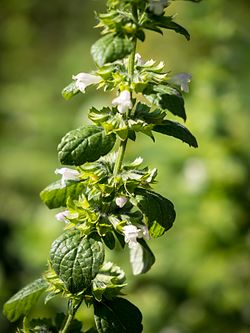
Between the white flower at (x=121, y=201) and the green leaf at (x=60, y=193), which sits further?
the green leaf at (x=60, y=193)

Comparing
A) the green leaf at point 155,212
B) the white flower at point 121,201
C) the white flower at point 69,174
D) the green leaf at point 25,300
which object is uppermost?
the white flower at point 69,174

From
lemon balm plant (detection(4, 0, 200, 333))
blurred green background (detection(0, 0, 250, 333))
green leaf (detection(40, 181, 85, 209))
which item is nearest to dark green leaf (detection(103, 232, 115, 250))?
lemon balm plant (detection(4, 0, 200, 333))

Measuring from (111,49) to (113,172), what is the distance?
0.25 m

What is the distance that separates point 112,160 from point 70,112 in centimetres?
392

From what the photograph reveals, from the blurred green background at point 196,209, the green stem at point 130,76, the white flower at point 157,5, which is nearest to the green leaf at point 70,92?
the green stem at point 130,76

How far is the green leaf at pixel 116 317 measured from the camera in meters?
1.28

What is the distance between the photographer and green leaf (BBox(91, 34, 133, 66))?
114 centimetres

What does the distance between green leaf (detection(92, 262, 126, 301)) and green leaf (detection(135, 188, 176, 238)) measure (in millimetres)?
141

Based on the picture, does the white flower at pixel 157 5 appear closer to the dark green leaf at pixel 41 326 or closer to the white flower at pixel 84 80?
the white flower at pixel 84 80

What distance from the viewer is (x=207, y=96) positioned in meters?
3.62

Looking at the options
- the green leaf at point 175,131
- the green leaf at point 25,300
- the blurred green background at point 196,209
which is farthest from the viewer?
the blurred green background at point 196,209

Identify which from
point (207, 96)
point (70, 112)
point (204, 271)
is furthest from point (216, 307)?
point (70, 112)

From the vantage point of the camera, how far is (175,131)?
1264 millimetres

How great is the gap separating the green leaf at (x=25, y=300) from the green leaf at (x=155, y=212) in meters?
0.28
